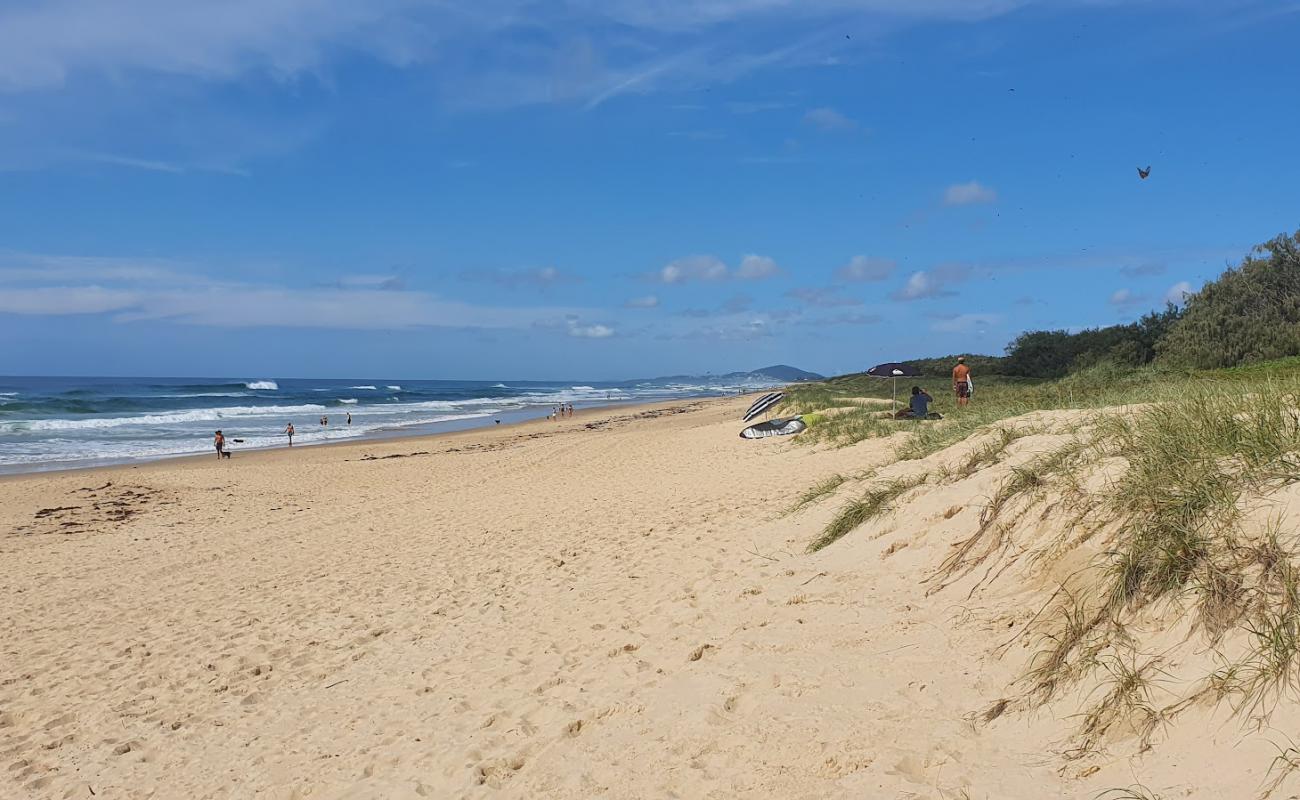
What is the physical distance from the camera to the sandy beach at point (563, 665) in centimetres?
338

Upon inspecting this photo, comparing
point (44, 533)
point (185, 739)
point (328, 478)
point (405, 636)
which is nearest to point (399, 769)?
point (185, 739)

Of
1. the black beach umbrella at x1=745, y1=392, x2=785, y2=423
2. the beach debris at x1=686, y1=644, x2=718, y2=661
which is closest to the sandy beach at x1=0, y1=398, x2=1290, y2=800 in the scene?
the beach debris at x1=686, y1=644, x2=718, y2=661

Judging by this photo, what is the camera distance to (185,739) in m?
5.28

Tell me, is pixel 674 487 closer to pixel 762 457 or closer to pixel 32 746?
pixel 762 457

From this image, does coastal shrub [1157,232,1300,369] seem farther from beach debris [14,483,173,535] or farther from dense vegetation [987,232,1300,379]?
beach debris [14,483,173,535]

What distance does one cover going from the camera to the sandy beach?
3383 millimetres

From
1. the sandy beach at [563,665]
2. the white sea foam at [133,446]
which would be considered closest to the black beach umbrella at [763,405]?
the sandy beach at [563,665]

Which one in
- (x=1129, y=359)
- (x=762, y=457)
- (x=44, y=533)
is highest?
(x=1129, y=359)

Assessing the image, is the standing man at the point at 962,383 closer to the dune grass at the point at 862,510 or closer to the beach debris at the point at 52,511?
the dune grass at the point at 862,510

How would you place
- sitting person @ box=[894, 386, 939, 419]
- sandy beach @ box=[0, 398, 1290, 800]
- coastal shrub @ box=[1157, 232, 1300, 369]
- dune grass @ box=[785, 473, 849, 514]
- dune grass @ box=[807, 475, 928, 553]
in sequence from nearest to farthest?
sandy beach @ box=[0, 398, 1290, 800] < dune grass @ box=[807, 475, 928, 553] < dune grass @ box=[785, 473, 849, 514] < sitting person @ box=[894, 386, 939, 419] < coastal shrub @ box=[1157, 232, 1300, 369]

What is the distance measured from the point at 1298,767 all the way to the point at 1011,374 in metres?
33.2

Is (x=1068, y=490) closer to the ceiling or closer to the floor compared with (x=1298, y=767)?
closer to the ceiling

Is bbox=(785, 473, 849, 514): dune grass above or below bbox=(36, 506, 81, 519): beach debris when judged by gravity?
above

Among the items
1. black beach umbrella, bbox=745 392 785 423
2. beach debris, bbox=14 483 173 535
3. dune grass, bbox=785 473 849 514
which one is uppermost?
black beach umbrella, bbox=745 392 785 423
